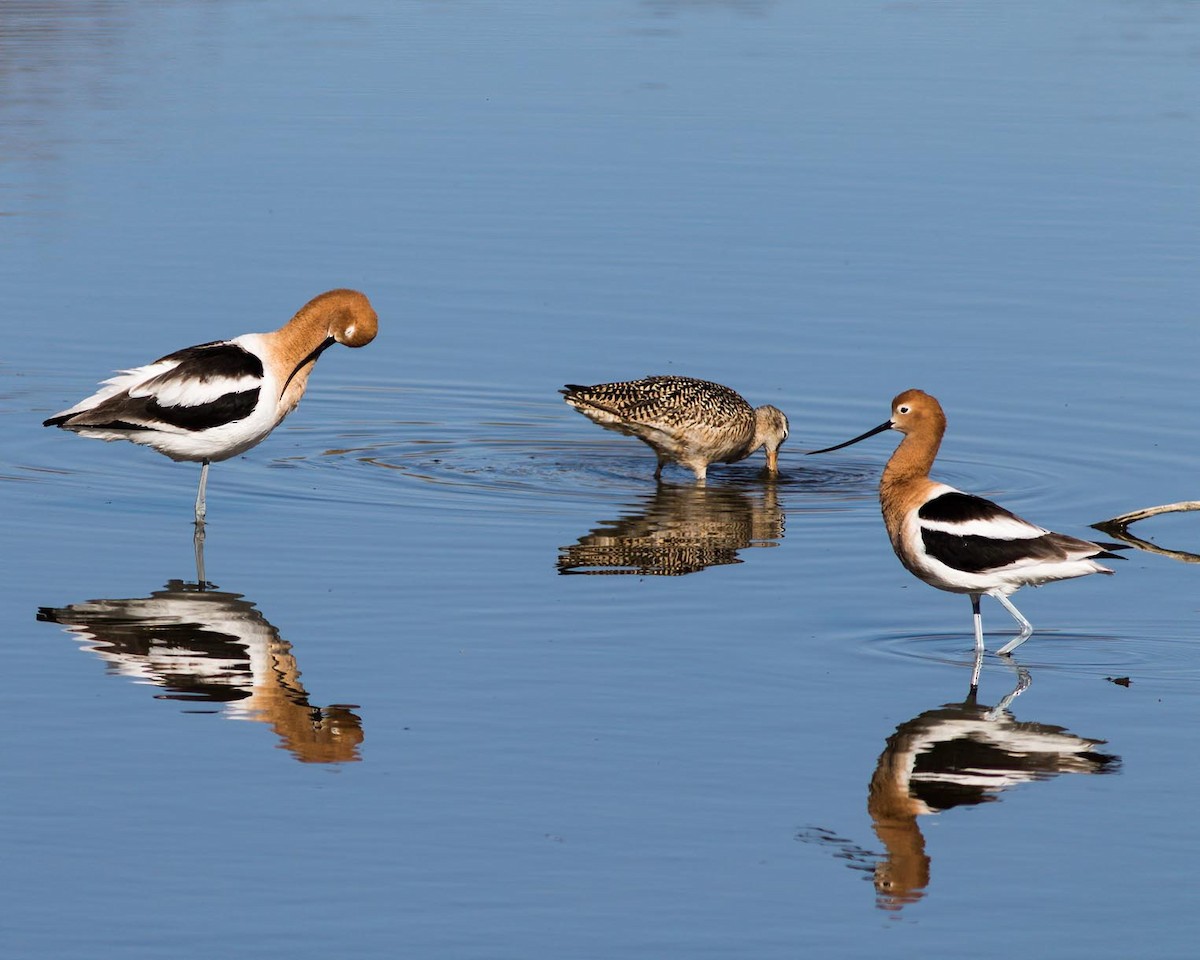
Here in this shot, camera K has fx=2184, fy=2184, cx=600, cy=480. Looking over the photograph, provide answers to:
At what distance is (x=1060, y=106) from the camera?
28.4 meters

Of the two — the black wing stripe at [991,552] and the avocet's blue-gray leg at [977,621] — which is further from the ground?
the black wing stripe at [991,552]

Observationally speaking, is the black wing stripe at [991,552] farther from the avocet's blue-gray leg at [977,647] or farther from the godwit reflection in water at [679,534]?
the godwit reflection in water at [679,534]

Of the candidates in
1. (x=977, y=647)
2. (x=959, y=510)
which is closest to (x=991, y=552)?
(x=959, y=510)

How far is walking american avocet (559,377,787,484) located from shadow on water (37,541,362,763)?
4.54 metres

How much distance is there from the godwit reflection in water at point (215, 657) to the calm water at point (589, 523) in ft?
0.11

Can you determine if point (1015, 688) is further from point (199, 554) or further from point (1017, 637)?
point (199, 554)

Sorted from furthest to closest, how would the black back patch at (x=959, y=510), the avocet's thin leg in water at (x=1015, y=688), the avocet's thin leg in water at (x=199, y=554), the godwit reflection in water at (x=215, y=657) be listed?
the avocet's thin leg in water at (x=199, y=554), the black back patch at (x=959, y=510), the avocet's thin leg in water at (x=1015, y=688), the godwit reflection in water at (x=215, y=657)

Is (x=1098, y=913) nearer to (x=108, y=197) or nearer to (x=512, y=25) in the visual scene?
(x=108, y=197)

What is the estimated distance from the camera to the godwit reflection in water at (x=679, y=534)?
509 inches

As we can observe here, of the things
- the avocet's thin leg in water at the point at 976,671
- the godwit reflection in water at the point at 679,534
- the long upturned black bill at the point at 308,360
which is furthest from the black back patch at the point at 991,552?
the long upturned black bill at the point at 308,360

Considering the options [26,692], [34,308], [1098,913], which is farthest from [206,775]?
[34,308]

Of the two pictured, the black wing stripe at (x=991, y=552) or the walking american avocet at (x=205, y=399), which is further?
the walking american avocet at (x=205, y=399)

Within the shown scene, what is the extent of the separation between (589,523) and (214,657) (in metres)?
3.94

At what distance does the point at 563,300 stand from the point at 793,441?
336cm
